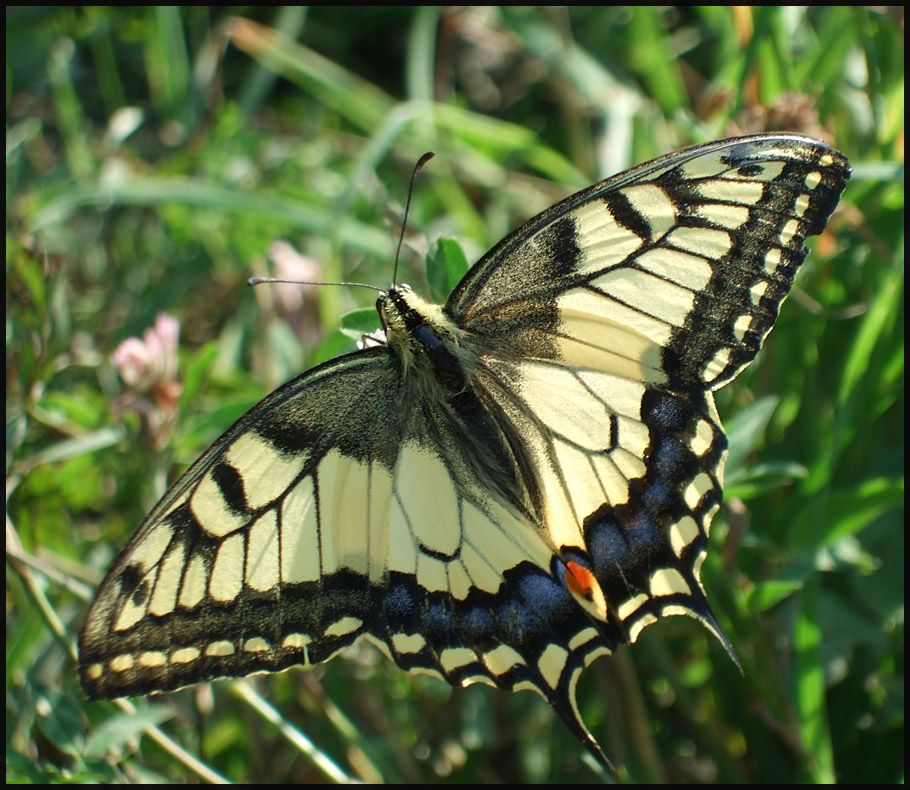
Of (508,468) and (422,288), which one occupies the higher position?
(422,288)

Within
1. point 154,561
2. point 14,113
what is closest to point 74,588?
point 154,561

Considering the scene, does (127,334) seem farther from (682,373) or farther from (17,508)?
(682,373)

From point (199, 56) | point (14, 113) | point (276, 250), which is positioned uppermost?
point (199, 56)

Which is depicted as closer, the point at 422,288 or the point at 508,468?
the point at 508,468

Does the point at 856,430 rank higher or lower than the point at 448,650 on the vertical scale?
higher

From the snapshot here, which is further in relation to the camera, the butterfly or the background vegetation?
the background vegetation

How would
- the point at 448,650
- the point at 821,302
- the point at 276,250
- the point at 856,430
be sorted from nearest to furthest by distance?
the point at 448,650, the point at 856,430, the point at 821,302, the point at 276,250
